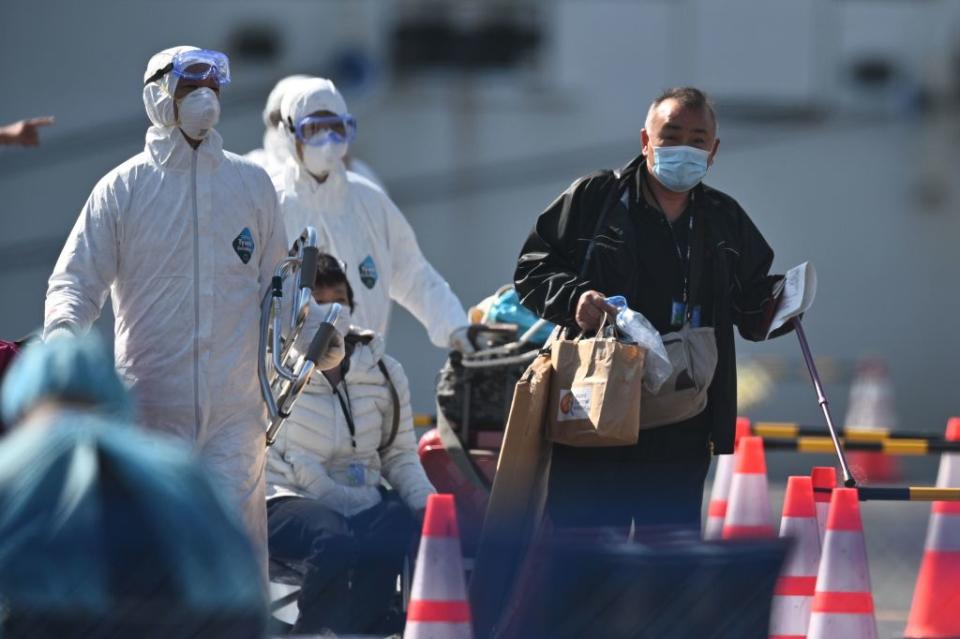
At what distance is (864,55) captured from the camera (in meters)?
22.3

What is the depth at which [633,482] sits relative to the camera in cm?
530

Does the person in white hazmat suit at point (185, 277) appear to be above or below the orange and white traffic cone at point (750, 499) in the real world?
above

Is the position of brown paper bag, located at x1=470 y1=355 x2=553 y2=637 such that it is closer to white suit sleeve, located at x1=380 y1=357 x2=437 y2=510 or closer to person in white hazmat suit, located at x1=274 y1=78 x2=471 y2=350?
white suit sleeve, located at x1=380 y1=357 x2=437 y2=510

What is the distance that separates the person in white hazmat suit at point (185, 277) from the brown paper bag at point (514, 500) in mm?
639

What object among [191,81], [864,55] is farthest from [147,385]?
[864,55]

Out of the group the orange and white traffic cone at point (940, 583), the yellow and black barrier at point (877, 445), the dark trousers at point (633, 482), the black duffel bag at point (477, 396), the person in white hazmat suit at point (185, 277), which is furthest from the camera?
the yellow and black barrier at point (877, 445)

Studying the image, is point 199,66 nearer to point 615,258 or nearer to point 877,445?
point 615,258

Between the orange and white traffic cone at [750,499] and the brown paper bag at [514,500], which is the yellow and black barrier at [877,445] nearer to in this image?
the orange and white traffic cone at [750,499]

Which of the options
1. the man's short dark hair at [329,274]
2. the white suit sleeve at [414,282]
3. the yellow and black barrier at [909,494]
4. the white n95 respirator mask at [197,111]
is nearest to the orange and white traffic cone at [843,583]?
the yellow and black barrier at [909,494]

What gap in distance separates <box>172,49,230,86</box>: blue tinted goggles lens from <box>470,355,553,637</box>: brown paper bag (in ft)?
3.99

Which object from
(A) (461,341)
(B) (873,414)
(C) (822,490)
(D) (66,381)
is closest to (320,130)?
(A) (461,341)

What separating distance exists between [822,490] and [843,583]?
641mm

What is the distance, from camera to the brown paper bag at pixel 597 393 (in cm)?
507

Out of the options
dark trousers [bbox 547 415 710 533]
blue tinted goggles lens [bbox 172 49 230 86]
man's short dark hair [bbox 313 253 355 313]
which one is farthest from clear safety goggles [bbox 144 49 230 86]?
dark trousers [bbox 547 415 710 533]
